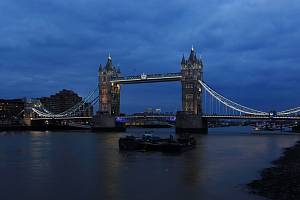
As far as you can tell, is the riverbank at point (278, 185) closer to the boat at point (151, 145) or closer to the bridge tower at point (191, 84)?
the boat at point (151, 145)

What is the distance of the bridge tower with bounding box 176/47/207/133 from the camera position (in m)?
116

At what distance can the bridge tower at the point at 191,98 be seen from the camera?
379 ft

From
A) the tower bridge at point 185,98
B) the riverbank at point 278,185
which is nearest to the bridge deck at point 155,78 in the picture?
the tower bridge at point 185,98

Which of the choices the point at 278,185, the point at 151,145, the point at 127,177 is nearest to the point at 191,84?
the point at 151,145

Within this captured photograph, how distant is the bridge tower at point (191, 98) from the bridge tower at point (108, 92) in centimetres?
2372

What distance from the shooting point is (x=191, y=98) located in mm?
122750

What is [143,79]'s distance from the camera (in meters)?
125

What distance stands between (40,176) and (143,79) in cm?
9463

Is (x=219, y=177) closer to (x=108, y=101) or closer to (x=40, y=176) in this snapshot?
(x=40, y=176)

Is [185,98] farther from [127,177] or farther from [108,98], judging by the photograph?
[127,177]

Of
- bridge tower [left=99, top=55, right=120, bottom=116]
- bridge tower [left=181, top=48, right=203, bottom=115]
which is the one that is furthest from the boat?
bridge tower [left=99, top=55, right=120, bottom=116]

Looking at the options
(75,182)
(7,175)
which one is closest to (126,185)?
(75,182)

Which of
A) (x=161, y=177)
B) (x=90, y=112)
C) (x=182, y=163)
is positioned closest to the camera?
(x=161, y=177)

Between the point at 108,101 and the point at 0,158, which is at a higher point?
the point at 108,101
